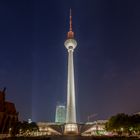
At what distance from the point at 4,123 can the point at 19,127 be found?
13.0 metres

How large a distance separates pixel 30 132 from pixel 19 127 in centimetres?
1674

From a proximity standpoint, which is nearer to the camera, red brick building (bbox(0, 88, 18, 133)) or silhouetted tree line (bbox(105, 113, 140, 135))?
silhouetted tree line (bbox(105, 113, 140, 135))

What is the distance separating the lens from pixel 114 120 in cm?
12544

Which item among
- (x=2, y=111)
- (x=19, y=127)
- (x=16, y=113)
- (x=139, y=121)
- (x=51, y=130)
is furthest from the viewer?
(x=51, y=130)

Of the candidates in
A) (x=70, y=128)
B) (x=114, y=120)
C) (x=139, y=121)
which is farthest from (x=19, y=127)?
(x=70, y=128)

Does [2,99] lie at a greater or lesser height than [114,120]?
greater

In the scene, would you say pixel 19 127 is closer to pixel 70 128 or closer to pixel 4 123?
pixel 4 123

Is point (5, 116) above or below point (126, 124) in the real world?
above

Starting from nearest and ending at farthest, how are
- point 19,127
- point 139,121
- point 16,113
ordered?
point 139,121
point 19,127
point 16,113

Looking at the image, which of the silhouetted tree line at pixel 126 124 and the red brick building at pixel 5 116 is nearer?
the silhouetted tree line at pixel 126 124

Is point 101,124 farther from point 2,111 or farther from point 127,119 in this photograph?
point 2,111

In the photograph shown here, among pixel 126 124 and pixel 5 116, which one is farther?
pixel 5 116

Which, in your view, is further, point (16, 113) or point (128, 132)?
point (16, 113)

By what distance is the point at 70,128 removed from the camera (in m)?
197
